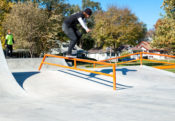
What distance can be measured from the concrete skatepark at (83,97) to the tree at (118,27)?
25.3 m

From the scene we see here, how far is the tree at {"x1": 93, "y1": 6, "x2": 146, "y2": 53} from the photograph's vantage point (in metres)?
33.8

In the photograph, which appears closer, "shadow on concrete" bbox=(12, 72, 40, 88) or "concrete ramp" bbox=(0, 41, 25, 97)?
"concrete ramp" bbox=(0, 41, 25, 97)

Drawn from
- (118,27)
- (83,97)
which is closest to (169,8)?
(118,27)

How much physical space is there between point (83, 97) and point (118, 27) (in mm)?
30389

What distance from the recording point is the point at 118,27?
34.4 metres

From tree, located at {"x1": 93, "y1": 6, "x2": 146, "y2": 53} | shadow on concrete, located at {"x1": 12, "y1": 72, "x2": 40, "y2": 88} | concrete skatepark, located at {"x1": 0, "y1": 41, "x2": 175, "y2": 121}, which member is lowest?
concrete skatepark, located at {"x1": 0, "y1": 41, "x2": 175, "y2": 121}

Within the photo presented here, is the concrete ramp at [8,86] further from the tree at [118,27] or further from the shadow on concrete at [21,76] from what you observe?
the tree at [118,27]

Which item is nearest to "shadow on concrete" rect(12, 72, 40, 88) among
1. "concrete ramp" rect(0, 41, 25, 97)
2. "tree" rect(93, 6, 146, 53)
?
"concrete ramp" rect(0, 41, 25, 97)

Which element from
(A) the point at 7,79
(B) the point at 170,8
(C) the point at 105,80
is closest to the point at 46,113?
(A) the point at 7,79

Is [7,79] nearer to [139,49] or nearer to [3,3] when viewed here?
[3,3]

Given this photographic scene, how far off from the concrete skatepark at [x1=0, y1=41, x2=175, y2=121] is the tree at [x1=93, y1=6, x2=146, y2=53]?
2529 cm

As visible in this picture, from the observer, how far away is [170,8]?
2272 centimetres

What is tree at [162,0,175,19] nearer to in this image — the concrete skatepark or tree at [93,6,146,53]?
tree at [93,6,146,53]

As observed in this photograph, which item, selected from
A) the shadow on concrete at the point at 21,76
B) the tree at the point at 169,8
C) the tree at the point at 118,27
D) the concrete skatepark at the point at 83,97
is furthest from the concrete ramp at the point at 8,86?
the tree at the point at 118,27
